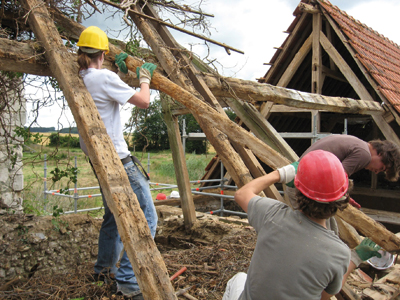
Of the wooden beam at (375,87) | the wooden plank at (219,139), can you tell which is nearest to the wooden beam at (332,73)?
the wooden beam at (375,87)

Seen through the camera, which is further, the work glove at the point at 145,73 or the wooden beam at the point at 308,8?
the wooden beam at the point at 308,8

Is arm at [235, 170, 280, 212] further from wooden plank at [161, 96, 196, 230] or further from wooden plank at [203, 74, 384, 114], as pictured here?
wooden plank at [161, 96, 196, 230]

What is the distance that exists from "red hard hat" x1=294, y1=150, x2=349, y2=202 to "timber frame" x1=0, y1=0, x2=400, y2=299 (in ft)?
2.39

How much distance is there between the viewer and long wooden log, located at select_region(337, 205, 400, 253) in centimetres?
227

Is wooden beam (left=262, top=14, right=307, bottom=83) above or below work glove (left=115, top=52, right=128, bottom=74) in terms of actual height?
above

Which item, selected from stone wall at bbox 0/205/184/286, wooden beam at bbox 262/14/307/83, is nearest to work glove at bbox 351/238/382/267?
stone wall at bbox 0/205/184/286

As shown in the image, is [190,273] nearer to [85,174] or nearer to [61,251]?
[61,251]

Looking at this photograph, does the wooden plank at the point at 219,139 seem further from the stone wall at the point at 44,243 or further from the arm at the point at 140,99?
the stone wall at the point at 44,243

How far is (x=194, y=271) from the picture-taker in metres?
3.00

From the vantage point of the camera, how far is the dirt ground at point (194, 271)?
2449 millimetres

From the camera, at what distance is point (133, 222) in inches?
65.6

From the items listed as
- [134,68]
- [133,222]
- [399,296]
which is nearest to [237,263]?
[399,296]

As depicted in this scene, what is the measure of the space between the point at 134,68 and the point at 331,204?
195 cm

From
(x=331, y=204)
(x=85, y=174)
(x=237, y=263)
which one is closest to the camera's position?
(x=331, y=204)
